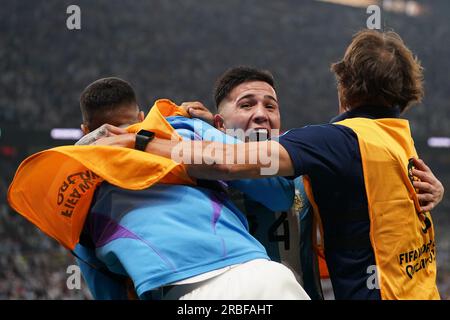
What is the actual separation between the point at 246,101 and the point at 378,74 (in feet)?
1.80

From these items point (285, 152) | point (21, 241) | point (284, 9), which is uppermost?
point (284, 9)

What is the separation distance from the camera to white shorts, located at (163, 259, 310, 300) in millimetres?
1827

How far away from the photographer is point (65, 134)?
48.4 ft

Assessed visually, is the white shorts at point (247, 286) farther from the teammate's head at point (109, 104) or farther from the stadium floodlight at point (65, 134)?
the stadium floodlight at point (65, 134)

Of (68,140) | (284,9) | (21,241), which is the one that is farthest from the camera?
(284,9)

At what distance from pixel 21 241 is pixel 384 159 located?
12233mm

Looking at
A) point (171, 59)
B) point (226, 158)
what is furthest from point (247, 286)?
point (171, 59)

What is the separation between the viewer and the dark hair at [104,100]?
268 cm

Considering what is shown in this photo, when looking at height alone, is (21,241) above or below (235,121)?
below

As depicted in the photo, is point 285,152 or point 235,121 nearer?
point 285,152

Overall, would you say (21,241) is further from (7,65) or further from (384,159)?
(384,159)

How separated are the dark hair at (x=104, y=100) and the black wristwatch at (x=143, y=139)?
547 mm
